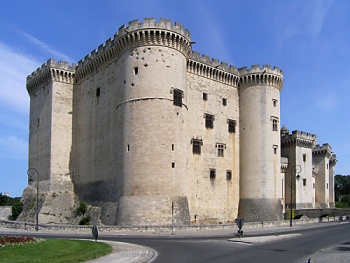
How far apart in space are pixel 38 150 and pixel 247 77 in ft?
85.6

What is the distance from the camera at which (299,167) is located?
57719 mm

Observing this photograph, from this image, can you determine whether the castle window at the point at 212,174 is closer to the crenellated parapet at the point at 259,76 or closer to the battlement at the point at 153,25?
the crenellated parapet at the point at 259,76

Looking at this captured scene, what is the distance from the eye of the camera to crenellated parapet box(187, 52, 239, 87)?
44466mm

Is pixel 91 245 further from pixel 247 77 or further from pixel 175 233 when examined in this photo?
pixel 247 77

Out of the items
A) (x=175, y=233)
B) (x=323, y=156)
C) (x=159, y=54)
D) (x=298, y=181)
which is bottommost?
(x=175, y=233)

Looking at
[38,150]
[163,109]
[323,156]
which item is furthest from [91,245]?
[323,156]

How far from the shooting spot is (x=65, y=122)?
4662 cm

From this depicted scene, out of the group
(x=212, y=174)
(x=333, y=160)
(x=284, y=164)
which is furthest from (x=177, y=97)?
(x=333, y=160)

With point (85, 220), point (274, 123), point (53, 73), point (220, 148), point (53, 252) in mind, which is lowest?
point (85, 220)

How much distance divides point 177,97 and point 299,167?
27.1 metres

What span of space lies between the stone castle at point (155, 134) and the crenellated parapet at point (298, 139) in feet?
33.7

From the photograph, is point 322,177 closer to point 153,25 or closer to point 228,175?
point 228,175

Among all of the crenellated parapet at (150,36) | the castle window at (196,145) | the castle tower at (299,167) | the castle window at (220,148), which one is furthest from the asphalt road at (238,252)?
the castle tower at (299,167)

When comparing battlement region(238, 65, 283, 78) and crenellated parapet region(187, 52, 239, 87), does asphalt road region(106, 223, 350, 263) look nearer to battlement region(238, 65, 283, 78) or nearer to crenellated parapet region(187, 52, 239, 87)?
crenellated parapet region(187, 52, 239, 87)
